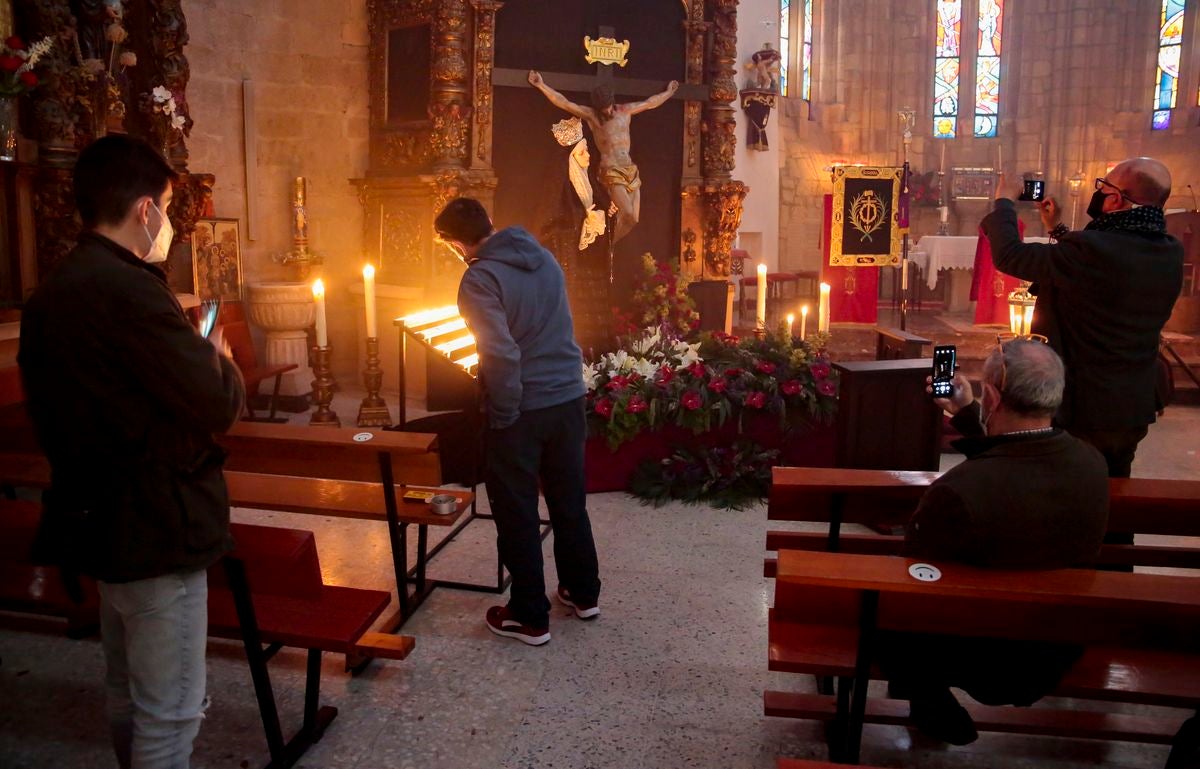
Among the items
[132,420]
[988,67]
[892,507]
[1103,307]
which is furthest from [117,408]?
[988,67]

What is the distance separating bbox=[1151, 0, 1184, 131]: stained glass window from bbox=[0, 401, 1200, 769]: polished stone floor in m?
13.8

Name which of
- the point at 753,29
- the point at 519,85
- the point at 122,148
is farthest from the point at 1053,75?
the point at 122,148

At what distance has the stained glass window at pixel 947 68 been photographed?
52.2ft

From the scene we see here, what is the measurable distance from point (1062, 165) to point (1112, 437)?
1397 cm

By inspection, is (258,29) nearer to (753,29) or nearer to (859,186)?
(859,186)

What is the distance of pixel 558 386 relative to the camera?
3.42 meters

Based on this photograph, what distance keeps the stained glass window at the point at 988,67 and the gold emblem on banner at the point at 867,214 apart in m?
7.50

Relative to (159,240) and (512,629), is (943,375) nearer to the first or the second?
(512,629)

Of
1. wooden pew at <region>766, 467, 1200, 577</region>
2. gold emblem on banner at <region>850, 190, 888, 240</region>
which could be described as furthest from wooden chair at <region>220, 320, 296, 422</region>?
gold emblem on banner at <region>850, 190, 888, 240</region>

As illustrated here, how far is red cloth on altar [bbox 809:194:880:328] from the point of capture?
1161cm

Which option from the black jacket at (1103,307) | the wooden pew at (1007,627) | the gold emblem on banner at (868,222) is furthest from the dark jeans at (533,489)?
the gold emblem on banner at (868,222)

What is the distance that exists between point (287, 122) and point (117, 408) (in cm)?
676

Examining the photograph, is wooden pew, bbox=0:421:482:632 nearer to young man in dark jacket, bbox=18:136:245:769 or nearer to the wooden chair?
young man in dark jacket, bbox=18:136:245:769

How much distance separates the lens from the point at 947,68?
16094 millimetres
